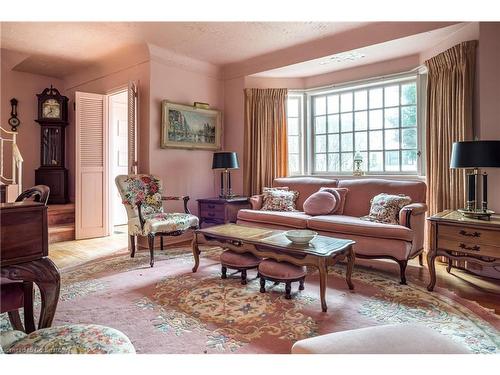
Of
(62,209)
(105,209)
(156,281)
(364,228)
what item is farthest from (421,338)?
(62,209)

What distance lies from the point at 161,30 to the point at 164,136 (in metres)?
1.30

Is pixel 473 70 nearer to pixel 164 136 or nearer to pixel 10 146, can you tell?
pixel 164 136

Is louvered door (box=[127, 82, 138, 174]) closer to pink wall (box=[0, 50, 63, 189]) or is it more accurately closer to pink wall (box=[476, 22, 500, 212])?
pink wall (box=[0, 50, 63, 189])

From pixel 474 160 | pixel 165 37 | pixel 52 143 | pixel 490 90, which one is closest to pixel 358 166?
pixel 490 90

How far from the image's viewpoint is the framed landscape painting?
442 centimetres

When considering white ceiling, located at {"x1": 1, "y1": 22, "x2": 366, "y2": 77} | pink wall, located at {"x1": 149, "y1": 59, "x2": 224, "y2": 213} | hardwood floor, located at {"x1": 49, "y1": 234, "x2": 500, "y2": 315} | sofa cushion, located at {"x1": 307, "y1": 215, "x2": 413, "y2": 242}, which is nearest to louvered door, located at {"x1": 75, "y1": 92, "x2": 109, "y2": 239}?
hardwood floor, located at {"x1": 49, "y1": 234, "x2": 500, "y2": 315}

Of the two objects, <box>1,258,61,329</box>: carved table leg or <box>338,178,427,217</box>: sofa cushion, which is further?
<box>338,178,427,217</box>: sofa cushion

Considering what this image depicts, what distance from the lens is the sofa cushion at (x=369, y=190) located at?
11.5 ft

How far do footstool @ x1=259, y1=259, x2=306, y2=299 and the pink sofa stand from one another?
3.17ft

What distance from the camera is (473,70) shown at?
10.7 feet

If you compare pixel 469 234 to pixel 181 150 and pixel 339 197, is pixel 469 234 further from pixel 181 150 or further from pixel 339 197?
pixel 181 150

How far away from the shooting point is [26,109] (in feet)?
17.9

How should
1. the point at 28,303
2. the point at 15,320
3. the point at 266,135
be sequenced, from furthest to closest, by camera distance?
the point at 266,135 < the point at 15,320 < the point at 28,303

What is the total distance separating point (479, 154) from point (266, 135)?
9.30 feet
